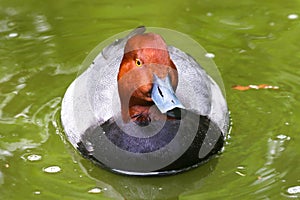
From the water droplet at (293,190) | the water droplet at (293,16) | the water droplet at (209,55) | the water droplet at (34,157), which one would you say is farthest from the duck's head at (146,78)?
the water droplet at (293,16)

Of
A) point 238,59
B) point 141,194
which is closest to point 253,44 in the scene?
point 238,59

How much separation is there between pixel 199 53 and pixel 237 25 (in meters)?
0.74

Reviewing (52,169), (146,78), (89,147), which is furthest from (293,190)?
(52,169)

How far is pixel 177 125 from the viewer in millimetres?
5422

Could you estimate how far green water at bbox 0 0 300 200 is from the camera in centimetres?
527

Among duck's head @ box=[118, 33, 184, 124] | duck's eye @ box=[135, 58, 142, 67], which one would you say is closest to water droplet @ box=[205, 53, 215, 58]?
duck's head @ box=[118, 33, 184, 124]

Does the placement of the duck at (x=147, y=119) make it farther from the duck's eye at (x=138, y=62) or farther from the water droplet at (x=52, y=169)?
the water droplet at (x=52, y=169)

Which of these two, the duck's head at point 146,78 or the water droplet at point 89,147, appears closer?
the duck's head at point 146,78

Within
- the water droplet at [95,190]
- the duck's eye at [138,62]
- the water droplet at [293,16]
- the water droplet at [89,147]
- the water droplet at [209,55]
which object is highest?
the duck's eye at [138,62]

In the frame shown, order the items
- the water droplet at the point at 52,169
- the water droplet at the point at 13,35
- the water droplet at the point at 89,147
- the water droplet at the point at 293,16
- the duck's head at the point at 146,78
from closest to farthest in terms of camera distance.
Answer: the duck's head at the point at 146,78 → the water droplet at the point at 52,169 → the water droplet at the point at 89,147 → the water droplet at the point at 13,35 → the water droplet at the point at 293,16

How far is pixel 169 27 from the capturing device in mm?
7418

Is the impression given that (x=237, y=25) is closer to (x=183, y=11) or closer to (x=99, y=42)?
(x=183, y=11)

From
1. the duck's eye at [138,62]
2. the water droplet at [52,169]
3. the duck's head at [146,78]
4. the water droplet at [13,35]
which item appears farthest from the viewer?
the water droplet at [13,35]

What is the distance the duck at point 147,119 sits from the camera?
5270mm
